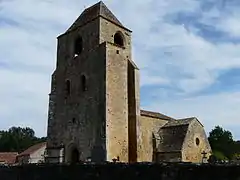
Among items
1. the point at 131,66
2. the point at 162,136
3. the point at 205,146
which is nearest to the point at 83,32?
the point at 131,66

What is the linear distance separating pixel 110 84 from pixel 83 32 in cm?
542

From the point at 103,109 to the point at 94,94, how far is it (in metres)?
1.67

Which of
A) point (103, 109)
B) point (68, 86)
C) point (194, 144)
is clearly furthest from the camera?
point (68, 86)

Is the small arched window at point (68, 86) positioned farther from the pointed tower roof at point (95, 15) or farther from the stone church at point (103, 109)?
the pointed tower roof at point (95, 15)

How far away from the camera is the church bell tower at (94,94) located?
24859mm

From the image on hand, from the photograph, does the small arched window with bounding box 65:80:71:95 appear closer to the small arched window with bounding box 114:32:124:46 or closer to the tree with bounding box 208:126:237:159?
the small arched window with bounding box 114:32:124:46

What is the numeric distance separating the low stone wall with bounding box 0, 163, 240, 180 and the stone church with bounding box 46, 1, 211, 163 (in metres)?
8.05

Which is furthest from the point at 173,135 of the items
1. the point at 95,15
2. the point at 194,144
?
the point at 95,15

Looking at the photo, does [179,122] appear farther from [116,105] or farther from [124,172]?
[124,172]

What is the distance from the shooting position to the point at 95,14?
28109 millimetres

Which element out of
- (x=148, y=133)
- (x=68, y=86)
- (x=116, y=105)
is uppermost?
(x=68, y=86)

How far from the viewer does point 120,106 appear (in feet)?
84.4

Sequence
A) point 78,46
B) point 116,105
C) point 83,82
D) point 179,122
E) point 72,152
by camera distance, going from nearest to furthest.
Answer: point 116,105 → point 72,152 → point 83,82 → point 78,46 → point 179,122

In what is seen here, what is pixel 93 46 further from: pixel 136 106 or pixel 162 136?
pixel 162 136
